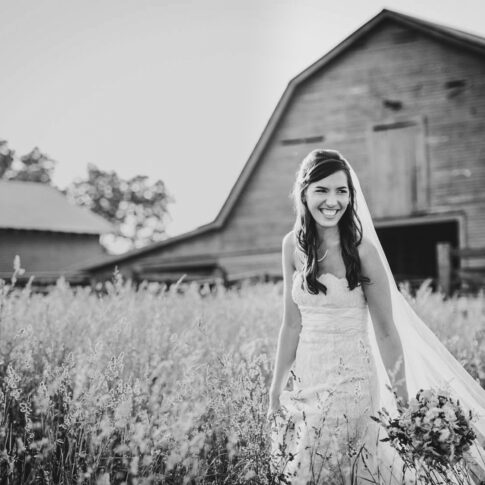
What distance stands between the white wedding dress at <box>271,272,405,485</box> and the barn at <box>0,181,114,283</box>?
991 inches

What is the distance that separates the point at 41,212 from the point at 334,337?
30540 mm

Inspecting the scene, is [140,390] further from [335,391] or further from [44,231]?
[44,231]

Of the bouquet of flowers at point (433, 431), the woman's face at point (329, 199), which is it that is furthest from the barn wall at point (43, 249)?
the bouquet of flowers at point (433, 431)

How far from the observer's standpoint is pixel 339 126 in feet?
50.9

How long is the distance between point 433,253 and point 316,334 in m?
16.0

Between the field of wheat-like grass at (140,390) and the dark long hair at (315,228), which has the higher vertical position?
the dark long hair at (315,228)

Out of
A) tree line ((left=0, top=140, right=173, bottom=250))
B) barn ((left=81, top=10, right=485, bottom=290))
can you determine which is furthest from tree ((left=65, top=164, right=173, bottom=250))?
barn ((left=81, top=10, right=485, bottom=290))

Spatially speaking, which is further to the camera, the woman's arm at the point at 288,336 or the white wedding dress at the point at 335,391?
the woman's arm at the point at 288,336

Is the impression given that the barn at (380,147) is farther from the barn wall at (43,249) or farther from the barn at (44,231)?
the barn wall at (43,249)

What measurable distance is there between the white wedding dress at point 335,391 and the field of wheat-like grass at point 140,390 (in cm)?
16

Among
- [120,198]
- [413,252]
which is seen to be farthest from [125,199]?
[413,252]

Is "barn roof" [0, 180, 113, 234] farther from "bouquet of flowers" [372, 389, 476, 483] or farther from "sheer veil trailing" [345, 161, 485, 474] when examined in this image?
"bouquet of flowers" [372, 389, 476, 483]

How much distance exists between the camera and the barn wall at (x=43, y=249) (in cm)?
2838

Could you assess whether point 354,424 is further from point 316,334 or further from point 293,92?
point 293,92
